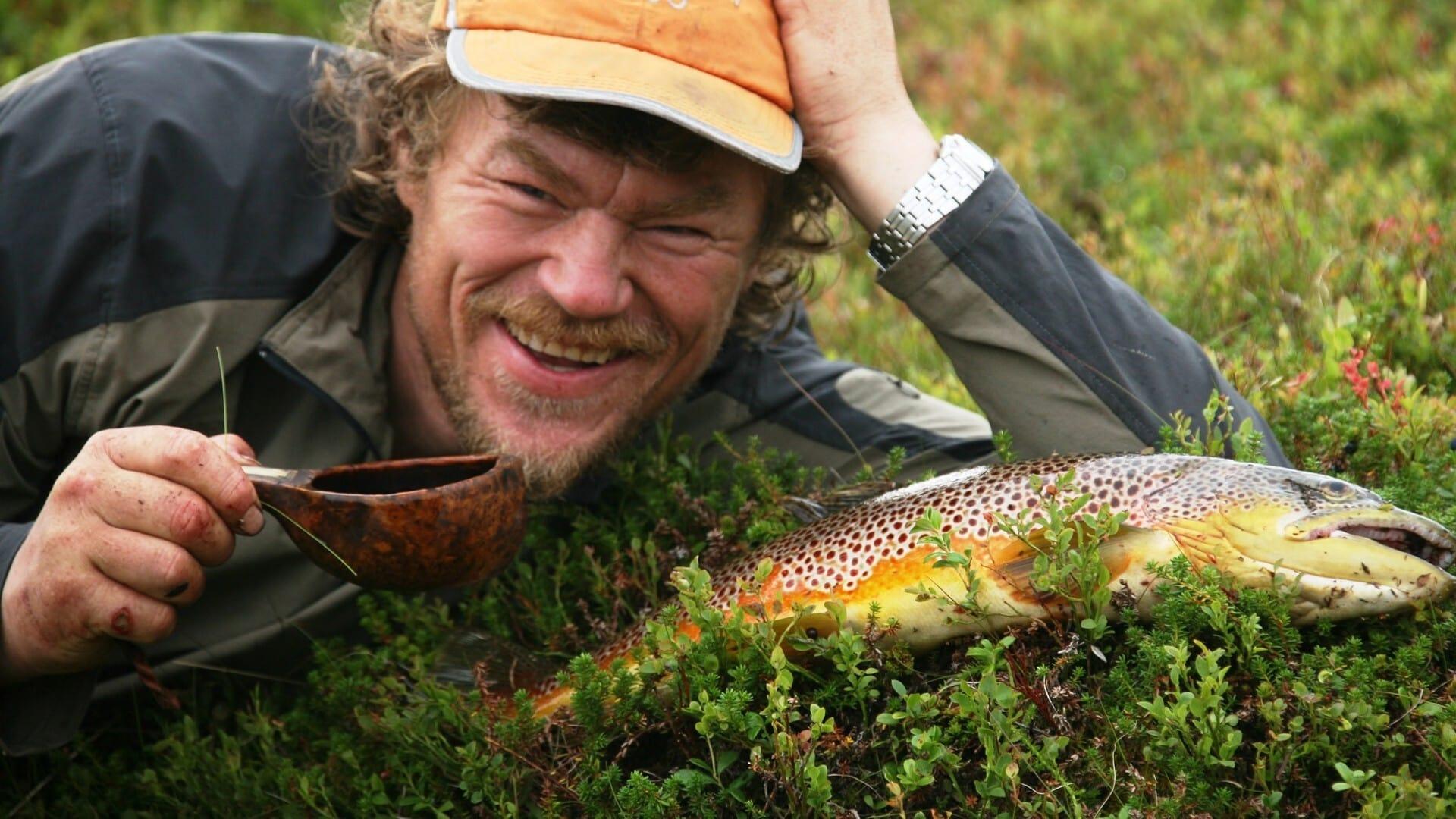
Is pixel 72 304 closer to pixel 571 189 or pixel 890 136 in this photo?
pixel 571 189

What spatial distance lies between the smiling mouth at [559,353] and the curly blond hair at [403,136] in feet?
1.80

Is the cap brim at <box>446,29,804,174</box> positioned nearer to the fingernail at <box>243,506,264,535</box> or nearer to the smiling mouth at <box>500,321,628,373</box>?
the smiling mouth at <box>500,321,628,373</box>

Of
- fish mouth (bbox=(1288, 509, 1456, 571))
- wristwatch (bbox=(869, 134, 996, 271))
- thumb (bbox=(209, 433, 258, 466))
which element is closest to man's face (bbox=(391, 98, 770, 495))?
wristwatch (bbox=(869, 134, 996, 271))

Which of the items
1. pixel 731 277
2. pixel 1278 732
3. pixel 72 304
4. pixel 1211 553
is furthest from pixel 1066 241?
pixel 72 304

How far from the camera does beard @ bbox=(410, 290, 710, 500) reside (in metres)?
3.40

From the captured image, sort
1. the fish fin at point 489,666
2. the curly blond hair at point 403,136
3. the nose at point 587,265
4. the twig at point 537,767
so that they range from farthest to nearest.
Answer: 1. the curly blond hair at point 403,136
2. the nose at point 587,265
3. the fish fin at point 489,666
4. the twig at point 537,767

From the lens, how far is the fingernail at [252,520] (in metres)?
2.61

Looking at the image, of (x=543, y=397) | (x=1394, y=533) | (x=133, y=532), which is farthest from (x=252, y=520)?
(x=1394, y=533)

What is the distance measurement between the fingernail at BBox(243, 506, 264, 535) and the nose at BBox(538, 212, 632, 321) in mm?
974

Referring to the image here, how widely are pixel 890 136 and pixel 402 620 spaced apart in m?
1.82

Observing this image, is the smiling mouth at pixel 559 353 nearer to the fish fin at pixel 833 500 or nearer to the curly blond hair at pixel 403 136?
the curly blond hair at pixel 403 136

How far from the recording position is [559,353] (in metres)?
3.47

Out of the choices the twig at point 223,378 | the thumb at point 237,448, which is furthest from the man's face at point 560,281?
the thumb at point 237,448

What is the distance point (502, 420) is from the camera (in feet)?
11.6
